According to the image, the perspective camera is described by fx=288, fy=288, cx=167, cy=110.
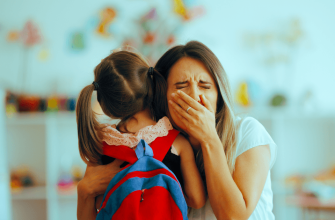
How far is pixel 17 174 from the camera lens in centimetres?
274

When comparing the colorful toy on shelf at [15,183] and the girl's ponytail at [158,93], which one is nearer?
the girl's ponytail at [158,93]

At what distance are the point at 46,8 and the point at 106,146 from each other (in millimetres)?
2456

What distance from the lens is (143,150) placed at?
888 millimetres

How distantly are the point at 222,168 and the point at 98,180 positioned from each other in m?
0.43

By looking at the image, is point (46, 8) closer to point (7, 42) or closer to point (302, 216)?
point (7, 42)

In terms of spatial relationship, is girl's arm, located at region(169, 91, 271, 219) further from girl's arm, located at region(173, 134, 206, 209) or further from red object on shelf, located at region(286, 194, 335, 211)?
red object on shelf, located at region(286, 194, 335, 211)

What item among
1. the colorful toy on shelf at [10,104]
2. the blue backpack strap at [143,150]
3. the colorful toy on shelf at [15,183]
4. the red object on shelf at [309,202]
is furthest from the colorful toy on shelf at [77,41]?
the red object on shelf at [309,202]

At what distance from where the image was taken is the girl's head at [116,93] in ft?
3.30

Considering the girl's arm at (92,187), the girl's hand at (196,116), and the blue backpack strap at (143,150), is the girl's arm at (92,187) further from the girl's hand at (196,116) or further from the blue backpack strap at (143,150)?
the girl's hand at (196,116)

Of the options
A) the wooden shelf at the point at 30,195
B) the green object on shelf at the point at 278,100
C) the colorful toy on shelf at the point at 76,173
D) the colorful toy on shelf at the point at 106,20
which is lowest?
the wooden shelf at the point at 30,195

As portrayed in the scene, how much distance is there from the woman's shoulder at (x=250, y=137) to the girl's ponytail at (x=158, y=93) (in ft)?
0.96

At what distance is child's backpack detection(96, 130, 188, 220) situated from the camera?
2.64 feet

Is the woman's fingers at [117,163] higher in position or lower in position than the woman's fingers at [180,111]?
lower

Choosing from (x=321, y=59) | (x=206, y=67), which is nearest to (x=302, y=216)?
(x=321, y=59)
